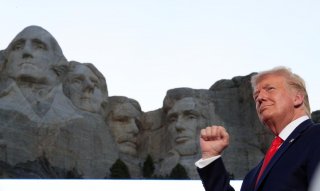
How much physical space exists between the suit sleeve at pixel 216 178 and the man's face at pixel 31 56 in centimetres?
897

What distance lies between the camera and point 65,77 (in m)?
11.3

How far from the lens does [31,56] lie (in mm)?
10758

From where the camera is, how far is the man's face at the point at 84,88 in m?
11.2

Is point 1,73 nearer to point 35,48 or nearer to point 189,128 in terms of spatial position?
point 35,48

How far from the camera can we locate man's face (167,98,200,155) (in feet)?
37.9

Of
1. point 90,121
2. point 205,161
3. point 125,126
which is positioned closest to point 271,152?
point 205,161

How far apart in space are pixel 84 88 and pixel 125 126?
1.11 meters

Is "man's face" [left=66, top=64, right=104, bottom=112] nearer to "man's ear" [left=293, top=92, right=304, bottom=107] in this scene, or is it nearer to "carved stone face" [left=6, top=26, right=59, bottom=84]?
"carved stone face" [left=6, top=26, right=59, bottom=84]

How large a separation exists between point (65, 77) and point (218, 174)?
374 inches

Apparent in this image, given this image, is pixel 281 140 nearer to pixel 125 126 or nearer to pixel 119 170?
pixel 119 170

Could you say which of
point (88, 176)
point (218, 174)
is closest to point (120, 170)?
point (88, 176)

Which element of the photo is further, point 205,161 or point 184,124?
point 184,124

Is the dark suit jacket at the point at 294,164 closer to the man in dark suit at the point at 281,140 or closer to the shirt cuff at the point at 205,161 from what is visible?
the man in dark suit at the point at 281,140

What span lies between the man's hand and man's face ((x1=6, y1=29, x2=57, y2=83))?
29.5 feet
